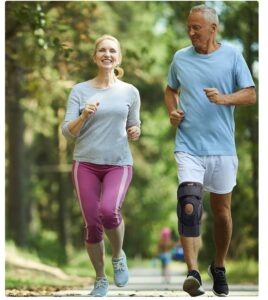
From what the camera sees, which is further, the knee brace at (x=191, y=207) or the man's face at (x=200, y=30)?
the man's face at (x=200, y=30)

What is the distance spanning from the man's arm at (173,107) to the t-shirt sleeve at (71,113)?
76 cm

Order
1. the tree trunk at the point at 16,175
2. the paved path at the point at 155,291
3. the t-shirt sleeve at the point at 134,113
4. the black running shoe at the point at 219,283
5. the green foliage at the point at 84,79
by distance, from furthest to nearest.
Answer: the tree trunk at the point at 16,175, the green foliage at the point at 84,79, the paved path at the point at 155,291, the black running shoe at the point at 219,283, the t-shirt sleeve at the point at 134,113

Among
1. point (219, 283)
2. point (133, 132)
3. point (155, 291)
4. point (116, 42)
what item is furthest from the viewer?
point (155, 291)

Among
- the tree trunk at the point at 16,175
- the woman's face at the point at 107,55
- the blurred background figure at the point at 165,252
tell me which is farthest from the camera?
the tree trunk at the point at 16,175

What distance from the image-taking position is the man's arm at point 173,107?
7.59 metres

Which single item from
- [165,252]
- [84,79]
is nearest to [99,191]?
[84,79]

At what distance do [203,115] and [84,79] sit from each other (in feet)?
37.5

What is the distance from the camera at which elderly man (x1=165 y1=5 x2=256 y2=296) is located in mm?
7531

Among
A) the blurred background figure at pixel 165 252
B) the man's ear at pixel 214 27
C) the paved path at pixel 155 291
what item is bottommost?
the blurred background figure at pixel 165 252

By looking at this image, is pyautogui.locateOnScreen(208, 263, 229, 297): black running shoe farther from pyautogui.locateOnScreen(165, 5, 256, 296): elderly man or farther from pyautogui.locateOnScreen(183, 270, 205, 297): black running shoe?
pyautogui.locateOnScreen(183, 270, 205, 297): black running shoe

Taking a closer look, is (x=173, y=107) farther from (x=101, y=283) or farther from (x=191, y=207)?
(x=101, y=283)

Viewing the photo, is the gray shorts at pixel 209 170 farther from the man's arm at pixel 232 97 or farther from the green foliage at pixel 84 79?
the green foliage at pixel 84 79

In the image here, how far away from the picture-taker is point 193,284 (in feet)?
23.4

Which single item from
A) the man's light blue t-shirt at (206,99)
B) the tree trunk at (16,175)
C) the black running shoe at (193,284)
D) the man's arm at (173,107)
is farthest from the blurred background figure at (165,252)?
the black running shoe at (193,284)
